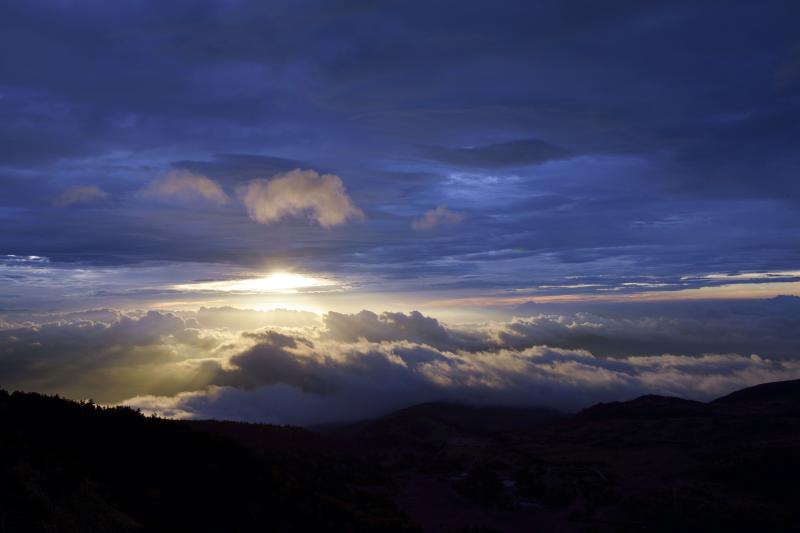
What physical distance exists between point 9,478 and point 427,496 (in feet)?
179

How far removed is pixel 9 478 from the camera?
2055cm

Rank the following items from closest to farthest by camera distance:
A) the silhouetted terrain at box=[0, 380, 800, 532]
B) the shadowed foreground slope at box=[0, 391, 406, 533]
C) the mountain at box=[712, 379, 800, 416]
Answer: the shadowed foreground slope at box=[0, 391, 406, 533] < the silhouetted terrain at box=[0, 380, 800, 532] < the mountain at box=[712, 379, 800, 416]

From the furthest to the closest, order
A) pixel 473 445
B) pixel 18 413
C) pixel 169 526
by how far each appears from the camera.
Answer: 1. pixel 473 445
2. pixel 18 413
3. pixel 169 526

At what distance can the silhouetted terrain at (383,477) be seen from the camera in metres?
24.6

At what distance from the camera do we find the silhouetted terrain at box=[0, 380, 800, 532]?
969 inches

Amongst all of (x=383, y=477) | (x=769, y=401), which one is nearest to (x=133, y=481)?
(x=383, y=477)

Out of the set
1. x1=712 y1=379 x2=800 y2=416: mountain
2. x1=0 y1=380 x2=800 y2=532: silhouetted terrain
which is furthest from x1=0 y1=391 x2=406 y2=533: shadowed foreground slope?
x1=712 y1=379 x2=800 y2=416: mountain

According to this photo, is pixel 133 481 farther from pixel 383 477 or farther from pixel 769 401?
pixel 769 401

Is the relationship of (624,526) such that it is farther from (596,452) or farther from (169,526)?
(596,452)

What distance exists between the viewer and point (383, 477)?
7588 cm

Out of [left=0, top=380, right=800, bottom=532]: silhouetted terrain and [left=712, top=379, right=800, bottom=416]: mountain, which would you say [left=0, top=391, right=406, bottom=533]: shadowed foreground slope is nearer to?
[left=0, top=380, right=800, bottom=532]: silhouetted terrain

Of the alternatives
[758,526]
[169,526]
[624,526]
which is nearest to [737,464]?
[758,526]

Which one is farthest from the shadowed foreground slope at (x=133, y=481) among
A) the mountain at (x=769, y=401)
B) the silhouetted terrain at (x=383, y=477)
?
the mountain at (x=769, y=401)

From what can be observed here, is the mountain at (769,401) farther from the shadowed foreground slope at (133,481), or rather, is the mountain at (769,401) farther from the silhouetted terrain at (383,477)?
the shadowed foreground slope at (133,481)
